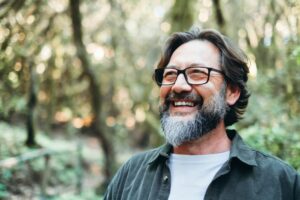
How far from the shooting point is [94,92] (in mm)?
9898

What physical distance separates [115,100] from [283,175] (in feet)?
37.0

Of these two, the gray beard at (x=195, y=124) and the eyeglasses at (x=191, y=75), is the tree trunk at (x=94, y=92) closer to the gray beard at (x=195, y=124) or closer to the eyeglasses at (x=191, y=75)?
the eyeglasses at (x=191, y=75)

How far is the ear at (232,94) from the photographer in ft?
9.14

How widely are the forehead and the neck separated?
0.38m

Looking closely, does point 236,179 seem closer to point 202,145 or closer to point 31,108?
point 202,145

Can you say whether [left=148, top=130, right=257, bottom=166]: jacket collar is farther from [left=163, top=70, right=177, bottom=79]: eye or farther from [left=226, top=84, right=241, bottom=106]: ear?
[left=163, top=70, right=177, bottom=79]: eye

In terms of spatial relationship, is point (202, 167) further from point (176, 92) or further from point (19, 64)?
point (19, 64)

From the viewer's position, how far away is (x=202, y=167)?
248 cm

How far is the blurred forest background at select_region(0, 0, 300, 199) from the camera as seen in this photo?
18.2 ft

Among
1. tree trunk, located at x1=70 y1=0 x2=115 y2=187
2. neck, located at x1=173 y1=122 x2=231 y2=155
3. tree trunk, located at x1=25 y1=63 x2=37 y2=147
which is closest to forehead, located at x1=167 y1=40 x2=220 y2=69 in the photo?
neck, located at x1=173 y1=122 x2=231 y2=155

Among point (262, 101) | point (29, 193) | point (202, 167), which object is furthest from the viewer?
point (29, 193)

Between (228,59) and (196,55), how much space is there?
0.65 feet

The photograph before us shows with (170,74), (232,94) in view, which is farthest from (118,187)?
(232,94)

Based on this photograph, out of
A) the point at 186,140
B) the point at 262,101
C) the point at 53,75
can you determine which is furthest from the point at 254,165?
the point at 53,75
